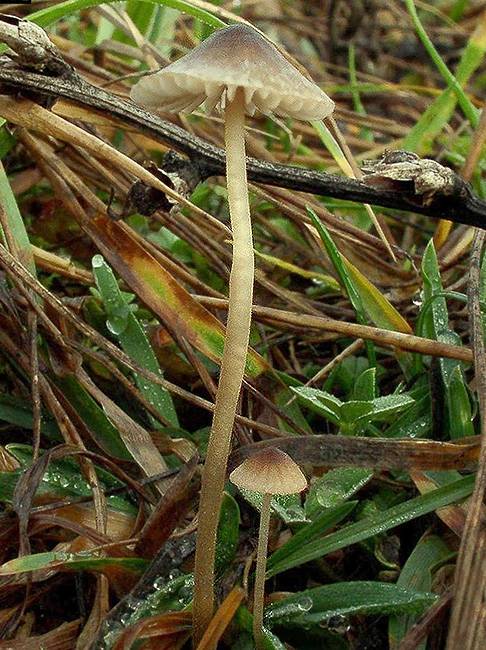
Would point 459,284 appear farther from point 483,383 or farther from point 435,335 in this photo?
point 483,383

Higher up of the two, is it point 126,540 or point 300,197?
point 300,197

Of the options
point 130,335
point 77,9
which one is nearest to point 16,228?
point 130,335

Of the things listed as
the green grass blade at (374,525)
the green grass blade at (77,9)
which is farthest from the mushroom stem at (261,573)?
the green grass blade at (77,9)

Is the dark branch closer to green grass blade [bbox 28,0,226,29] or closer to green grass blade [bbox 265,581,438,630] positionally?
green grass blade [bbox 28,0,226,29]

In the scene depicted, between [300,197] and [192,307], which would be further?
[300,197]

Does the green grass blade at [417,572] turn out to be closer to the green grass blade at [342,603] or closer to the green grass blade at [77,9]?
the green grass blade at [342,603]

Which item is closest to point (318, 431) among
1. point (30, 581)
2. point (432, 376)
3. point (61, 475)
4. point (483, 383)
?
point (432, 376)
